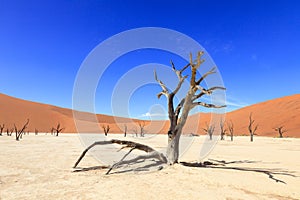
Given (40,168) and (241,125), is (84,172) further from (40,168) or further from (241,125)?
(241,125)

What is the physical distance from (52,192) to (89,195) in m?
0.93

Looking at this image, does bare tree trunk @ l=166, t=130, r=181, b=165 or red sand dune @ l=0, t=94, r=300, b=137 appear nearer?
bare tree trunk @ l=166, t=130, r=181, b=165

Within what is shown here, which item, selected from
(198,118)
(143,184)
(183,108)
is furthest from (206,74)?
(198,118)

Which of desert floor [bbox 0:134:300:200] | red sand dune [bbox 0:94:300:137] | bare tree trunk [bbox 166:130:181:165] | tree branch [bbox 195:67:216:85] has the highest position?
red sand dune [bbox 0:94:300:137]

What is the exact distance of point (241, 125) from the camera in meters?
79.9

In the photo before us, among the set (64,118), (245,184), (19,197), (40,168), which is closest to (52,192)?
(19,197)

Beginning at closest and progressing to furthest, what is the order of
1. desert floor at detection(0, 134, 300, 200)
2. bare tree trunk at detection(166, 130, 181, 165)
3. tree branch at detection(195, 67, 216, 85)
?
desert floor at detection(0, 134, 300, 200) → bare tree trunk at detection(166, 130, 181, 165) → tree branch at detection(195, 67, 216, 85)

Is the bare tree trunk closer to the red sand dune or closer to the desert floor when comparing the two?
the desert floor

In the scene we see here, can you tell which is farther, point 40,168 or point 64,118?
point 64,118

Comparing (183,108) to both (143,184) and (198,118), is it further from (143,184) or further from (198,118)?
(198,118)

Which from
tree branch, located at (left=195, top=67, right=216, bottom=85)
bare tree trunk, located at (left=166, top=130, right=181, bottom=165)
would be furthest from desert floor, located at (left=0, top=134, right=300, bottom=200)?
tree branch, located at (left=195, top=67, right=216, bottom=85)

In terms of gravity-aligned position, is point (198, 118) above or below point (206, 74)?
above

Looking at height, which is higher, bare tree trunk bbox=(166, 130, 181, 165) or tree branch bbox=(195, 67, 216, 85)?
tree branch bbox=(195, 67, 216, 85)

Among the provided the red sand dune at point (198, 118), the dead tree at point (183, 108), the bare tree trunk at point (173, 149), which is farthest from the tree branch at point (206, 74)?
the red sand dune at point (198, 118)
